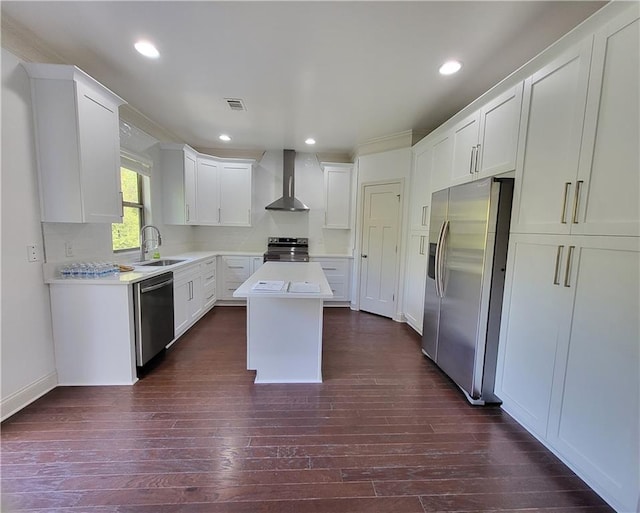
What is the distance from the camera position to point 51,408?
194 cm

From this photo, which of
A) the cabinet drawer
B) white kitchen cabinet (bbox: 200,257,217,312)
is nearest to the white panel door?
the cabinet drawer

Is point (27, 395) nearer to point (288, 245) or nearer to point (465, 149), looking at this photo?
point (288, 245)

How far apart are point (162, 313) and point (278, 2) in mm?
2662

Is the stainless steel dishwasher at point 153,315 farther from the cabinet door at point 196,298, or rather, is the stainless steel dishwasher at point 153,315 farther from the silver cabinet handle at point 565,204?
the silver cabinet handle at point 565,204

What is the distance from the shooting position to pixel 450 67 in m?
2.22

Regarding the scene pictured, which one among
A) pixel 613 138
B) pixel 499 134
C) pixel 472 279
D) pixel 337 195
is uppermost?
pixel 499 134

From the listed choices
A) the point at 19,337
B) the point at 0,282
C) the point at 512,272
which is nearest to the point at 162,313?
the point at 19,337

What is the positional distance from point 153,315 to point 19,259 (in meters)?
0.98

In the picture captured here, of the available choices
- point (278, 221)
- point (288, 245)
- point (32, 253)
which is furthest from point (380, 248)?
point (32, 253)

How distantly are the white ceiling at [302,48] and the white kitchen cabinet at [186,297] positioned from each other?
194 cm

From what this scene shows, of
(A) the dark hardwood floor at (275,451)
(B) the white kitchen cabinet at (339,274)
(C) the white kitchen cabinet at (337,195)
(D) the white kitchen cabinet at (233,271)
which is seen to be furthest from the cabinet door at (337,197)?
(A) the dark hardwood floor at (275,451)

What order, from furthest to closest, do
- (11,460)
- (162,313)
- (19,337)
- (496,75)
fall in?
(162,313) → (496,75) → (19,337) → (11,460)

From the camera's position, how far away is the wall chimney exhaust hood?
15.6 ft

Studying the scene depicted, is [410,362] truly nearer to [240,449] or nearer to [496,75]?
[240,449]
